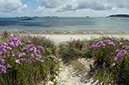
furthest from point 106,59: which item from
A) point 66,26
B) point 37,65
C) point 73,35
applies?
point 66,26

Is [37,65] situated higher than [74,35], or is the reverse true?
[37,65]

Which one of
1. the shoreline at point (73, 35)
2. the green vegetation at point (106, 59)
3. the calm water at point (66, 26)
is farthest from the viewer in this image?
the calm water at point (66, 26)

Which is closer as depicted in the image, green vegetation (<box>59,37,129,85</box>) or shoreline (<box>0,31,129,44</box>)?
green vegetation (<box>59,37,129,85</box>)

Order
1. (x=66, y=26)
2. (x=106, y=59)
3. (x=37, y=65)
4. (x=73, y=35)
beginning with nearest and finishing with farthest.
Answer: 1. (x=37, y=65)
2. (x=106, y=59)
3. (x=73, y=35)
4. (x=66, y=26)

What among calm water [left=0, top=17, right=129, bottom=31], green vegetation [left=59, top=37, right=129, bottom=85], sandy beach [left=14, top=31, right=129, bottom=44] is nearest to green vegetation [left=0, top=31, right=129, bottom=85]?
green vegetation [left=59, top=37, right=129, bottom=85]

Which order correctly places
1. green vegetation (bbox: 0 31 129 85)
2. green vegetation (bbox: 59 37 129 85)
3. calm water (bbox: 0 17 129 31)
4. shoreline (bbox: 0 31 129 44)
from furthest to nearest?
1. calm water (bbox: 0 17 129 31)
2. shoreline (bbox: 0 31 129 44)
3. green vegetation (bbox: 59 37 129 85)
4. green vegetation (bbox: 0 31 129 85)

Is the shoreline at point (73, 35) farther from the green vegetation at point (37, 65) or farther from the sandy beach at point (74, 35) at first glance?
the green vegetation at point (37, 65)

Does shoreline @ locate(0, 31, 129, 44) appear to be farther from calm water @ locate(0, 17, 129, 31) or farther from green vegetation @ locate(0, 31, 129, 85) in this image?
calm water @ locate(0, 17, 129, 31)

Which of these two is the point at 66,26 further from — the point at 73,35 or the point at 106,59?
the point at 106,59

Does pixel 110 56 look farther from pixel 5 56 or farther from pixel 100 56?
pixel 5 56

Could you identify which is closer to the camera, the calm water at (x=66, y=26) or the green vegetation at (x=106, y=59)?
the green vegetation at (x=106, y=59)

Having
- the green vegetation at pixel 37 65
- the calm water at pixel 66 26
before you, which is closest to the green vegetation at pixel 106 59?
the green vegetation at pixel 37 65

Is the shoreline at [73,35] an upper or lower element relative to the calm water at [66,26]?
lower

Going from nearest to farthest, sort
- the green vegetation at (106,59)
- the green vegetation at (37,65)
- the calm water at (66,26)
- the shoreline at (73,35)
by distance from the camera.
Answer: the green vegetation at (37,65) < the green vegetation at (106,59) < the shoreline at (73,35) < the calm water at (66,26)
